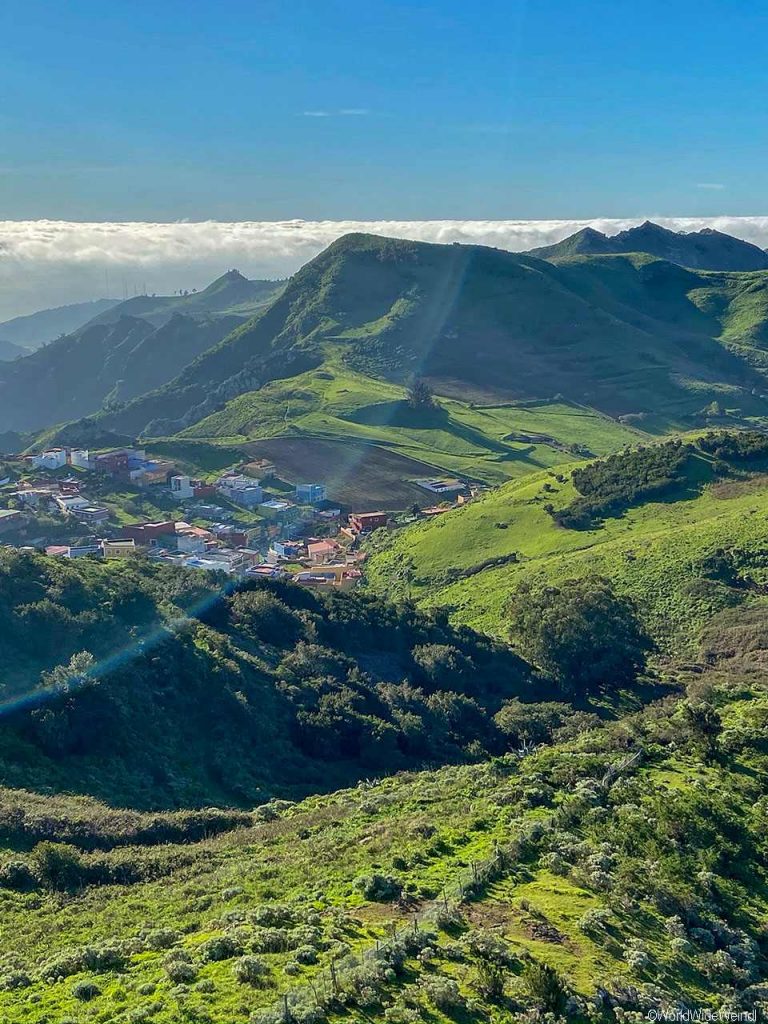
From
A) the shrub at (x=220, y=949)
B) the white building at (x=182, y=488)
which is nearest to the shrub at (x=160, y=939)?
the shrub at (x=220, y=949)

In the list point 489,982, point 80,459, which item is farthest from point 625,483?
point 80,459

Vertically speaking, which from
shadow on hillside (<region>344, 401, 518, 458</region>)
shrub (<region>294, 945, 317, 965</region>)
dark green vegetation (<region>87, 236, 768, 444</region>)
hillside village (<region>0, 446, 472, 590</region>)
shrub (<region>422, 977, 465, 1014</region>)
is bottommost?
hillside village (<region>0, 446, 472, 590</region>)

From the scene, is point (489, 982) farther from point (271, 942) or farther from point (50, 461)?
point (50, 461)

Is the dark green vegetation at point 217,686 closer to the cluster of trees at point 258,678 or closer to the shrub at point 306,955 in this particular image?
the cluster of trees at point 258,678

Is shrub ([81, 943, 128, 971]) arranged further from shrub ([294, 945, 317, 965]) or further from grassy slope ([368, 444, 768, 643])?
grassy slope ([368, 444, 768, 643])

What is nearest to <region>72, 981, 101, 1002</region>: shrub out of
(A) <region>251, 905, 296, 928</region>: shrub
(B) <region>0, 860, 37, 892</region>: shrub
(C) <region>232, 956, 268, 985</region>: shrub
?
(C) <region>232, 956, 268, 985</region>: shrub
